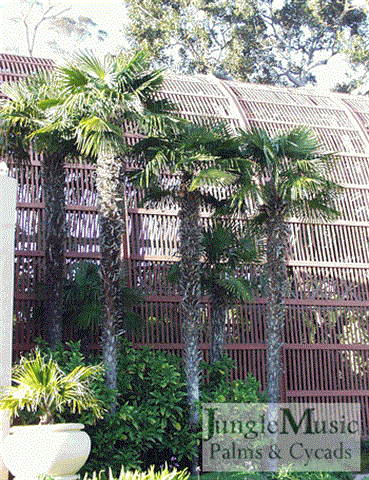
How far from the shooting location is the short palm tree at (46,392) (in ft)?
27.2

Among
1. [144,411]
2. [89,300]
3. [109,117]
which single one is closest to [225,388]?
[144,411]

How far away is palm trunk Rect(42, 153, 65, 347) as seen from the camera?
10648mm

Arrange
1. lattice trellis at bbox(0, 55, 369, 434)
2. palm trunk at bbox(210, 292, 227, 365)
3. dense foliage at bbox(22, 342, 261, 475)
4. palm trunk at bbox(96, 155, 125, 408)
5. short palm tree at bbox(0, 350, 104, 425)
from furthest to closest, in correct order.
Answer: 1. lattice trellis at bbox(0, 55, 369, 434)
2. palm trunk at bbox(210, 292, 227, 365)
3. palm trunk at bbox(96, 155, 125, 408)
4. dense foliage at bbox(22, 342, 261, 475)
5. short palm tree at bbox(0, 350, 104, 425)

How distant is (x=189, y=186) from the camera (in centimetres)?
1049

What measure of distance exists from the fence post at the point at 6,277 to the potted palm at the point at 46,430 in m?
0.18

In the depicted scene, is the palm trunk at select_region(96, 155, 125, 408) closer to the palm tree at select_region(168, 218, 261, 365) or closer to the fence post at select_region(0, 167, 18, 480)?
the palm tree at select_region(168, 218, 261, 365)

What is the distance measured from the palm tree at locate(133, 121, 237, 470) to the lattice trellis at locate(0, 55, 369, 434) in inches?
73.7

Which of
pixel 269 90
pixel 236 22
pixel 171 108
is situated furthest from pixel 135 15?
pixel 171 108

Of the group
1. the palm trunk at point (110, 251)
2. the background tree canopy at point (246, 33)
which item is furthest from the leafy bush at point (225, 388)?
the background tree canopy at point (246, 33)

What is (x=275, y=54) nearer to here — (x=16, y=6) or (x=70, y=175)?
(x=16, y=6)

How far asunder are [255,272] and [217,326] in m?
2.18

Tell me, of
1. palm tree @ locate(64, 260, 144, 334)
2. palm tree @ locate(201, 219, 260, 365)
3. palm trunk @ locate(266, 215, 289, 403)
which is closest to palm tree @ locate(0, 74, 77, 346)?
palm tree @ locate(64, 260, 144, 334)

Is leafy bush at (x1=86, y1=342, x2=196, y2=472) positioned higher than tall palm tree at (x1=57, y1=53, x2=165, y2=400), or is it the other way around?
tall palm tree at (x1=57, y1=53, x2=165, y2=400)

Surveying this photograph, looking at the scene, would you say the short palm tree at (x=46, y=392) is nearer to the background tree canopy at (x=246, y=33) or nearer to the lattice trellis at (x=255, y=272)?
the lattice trellis at (x=255, y=272)
